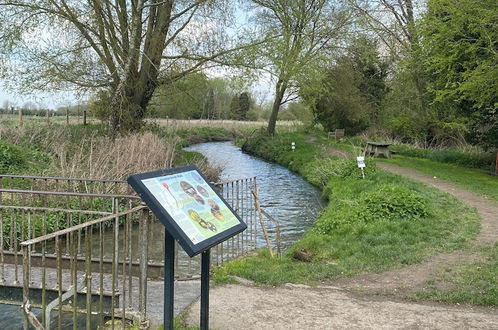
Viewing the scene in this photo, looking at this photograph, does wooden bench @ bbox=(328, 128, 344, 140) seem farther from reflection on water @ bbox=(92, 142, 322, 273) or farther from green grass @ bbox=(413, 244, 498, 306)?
green grass @ bbox=(413, 244, 498, 306)

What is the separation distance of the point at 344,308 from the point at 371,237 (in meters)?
3.79

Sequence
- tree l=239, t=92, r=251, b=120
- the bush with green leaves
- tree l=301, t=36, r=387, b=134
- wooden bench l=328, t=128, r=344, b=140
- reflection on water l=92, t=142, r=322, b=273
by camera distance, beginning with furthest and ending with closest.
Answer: tree l=239, t=92, r=251, b=120, wooden bench l=328, t=128, r=344, b=140, tree l=301, t=36, r=387, b=134, the bush with green leaves, reflection on water l=92, t=142, r=322, b=273

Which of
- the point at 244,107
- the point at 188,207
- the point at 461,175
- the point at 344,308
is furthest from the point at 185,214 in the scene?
the point at 244,107

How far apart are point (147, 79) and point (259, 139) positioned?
66.8ft

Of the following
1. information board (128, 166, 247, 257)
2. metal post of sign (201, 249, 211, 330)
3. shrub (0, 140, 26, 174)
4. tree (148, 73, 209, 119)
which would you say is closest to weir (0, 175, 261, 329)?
information board (128, 166, 247, 257)

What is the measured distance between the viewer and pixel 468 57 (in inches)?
764

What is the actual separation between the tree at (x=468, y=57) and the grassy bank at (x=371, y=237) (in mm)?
4656

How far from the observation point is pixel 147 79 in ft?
61.7

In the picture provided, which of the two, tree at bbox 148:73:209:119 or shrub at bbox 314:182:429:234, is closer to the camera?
shrub at bbox 314:182:429:234

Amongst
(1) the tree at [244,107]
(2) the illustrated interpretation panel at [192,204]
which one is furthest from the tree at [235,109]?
(2) the illustrated interpretation panel at [192,204]

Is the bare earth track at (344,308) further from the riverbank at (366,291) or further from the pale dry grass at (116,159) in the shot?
the pale dry grass at (116,159)

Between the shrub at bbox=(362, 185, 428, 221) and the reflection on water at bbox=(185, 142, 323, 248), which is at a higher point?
the shrub at bbox=(362, 185, 428, 221)

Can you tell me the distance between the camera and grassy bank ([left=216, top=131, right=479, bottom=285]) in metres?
7.55

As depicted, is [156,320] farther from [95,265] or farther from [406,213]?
[406,213]
